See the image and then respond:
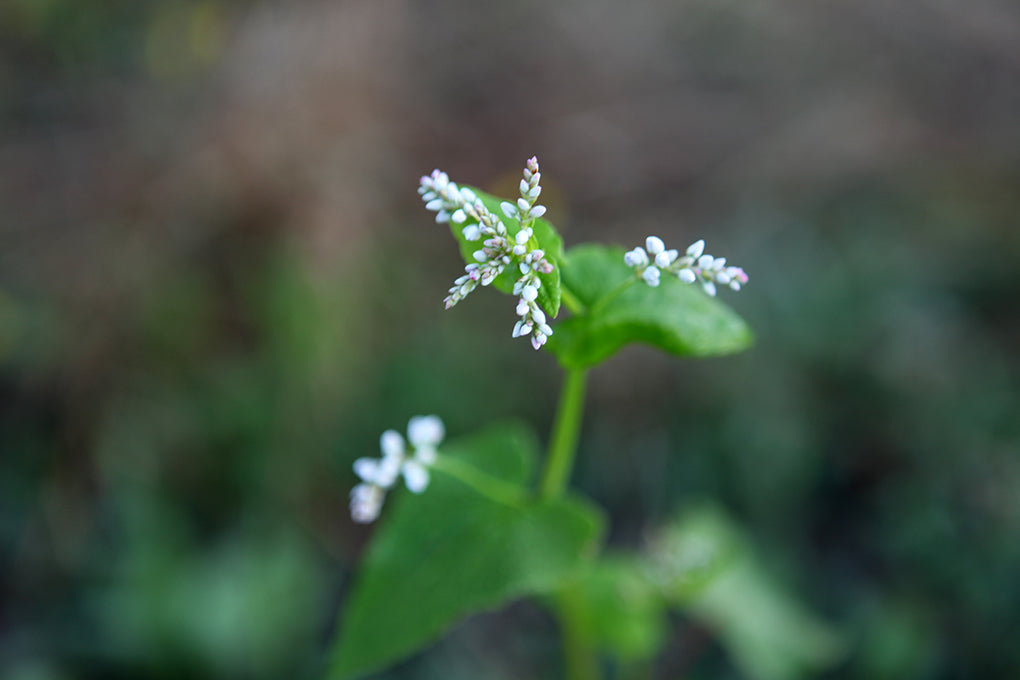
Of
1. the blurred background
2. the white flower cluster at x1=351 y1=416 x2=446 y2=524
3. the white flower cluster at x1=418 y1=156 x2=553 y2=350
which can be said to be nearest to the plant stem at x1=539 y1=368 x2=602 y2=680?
the white flower cluster at x1=351 y1=416 x2=446 y2=524

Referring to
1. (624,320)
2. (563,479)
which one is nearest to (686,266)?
(624,320)

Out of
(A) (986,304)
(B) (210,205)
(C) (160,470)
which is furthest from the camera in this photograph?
(B) (210,205)

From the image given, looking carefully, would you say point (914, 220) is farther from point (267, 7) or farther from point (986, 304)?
point (267, 7)

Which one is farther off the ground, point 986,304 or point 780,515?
point 986,304

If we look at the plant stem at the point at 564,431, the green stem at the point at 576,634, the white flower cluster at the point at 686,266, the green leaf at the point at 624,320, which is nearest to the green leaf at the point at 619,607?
the green stem at the point at 576,634

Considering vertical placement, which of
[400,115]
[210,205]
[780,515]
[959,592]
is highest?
[400,115]

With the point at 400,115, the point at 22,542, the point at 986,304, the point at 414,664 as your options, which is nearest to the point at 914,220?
the point at 986,304

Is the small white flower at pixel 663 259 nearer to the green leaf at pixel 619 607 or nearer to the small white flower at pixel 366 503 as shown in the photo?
the small white flower at pixel 366 503
